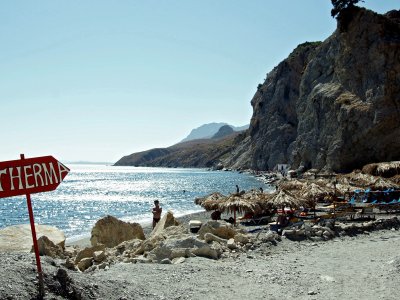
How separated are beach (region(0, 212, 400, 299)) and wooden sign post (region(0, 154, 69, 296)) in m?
0.80

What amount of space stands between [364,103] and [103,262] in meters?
56.1

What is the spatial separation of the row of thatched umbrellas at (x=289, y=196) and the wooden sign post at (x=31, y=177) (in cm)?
1707

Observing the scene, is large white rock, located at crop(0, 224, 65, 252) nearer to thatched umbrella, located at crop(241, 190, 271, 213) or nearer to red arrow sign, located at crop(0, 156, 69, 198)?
red arrow sign, located at crop(0, 156, 69, 198)

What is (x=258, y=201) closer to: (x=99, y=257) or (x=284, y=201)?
(x=284, y=201)

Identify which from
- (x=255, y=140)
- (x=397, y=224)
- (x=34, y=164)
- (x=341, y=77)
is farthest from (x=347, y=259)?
(x=255, y=140)

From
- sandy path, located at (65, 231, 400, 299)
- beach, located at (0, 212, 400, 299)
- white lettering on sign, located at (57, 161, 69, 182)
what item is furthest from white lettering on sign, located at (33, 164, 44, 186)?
sandy path, located at (65, 231, 400, 299)

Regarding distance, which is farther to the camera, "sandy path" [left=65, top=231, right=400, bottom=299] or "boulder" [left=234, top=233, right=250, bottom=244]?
"boulder" [left=234, top=233, right=250, bottom=244]

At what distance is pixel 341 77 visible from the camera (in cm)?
6831

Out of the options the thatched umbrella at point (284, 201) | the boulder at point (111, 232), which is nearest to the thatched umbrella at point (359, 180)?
the thatched umbrella at point (284, 201)

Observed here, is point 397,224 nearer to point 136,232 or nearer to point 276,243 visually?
point 276,243

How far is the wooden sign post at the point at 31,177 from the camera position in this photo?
22.3ft

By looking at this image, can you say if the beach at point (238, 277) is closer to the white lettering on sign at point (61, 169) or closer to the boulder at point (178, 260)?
the boulder at point (178, 260)

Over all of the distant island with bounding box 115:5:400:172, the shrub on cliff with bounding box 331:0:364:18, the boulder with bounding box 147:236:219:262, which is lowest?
the boulder with bounding box 147:236:219:262

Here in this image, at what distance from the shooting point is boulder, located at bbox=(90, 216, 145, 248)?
21.1 metres
